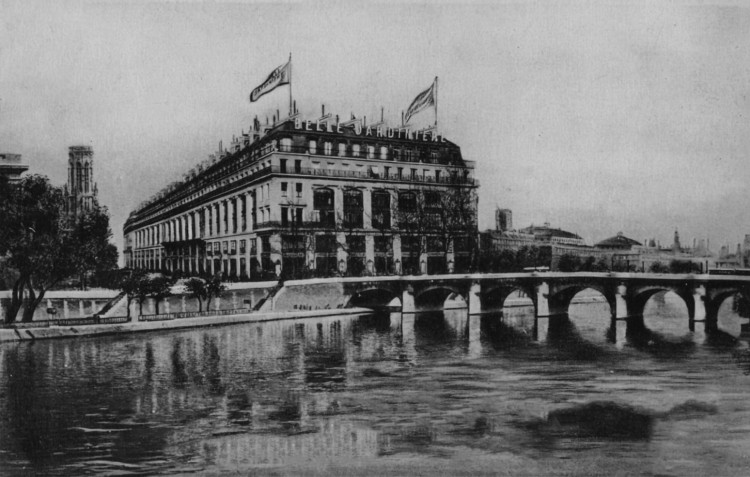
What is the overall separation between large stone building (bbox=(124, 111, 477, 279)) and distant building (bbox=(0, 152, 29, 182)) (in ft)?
102

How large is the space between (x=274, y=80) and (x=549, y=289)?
31.9 meters

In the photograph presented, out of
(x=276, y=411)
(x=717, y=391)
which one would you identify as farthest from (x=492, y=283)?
(x=276, y=411)

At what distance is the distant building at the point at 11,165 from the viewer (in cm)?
4178

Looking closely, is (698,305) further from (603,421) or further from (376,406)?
(376,406)

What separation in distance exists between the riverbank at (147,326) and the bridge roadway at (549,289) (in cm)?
623

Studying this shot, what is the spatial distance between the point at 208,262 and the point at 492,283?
40.8 metres

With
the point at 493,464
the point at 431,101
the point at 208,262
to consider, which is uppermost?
the point at 431,101

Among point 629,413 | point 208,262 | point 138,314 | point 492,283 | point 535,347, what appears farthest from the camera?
point 208,262

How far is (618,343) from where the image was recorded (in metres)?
48.1

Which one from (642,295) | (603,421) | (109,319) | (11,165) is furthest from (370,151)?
(603,421)

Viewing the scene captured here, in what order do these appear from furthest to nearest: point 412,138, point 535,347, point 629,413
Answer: point 412,138 → point 535,347 → point 629,413

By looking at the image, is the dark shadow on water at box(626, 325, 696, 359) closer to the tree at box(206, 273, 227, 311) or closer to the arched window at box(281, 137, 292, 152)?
the tree at box(206, 273, 227, 311)

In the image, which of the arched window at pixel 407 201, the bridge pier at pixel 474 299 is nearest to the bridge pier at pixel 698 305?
the bridge pier at pixel 474 299

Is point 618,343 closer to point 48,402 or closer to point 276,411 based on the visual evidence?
point 276,411
